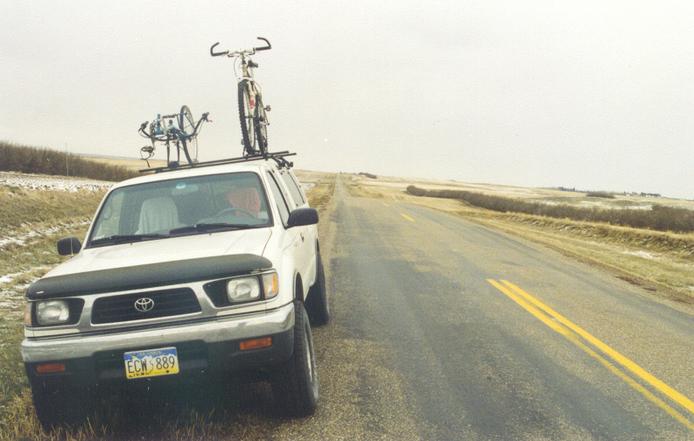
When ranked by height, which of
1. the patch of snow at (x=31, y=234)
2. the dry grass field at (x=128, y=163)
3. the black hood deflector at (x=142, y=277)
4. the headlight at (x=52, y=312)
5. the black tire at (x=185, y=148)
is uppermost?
the dry grass field at (x=128, y=163)

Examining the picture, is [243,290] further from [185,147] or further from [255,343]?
[185,147]

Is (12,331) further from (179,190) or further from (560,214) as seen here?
(560,214)

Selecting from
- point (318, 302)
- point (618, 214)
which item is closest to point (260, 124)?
point (318, 302)

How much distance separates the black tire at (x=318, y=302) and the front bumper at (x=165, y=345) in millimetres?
2544

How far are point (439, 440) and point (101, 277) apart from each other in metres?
2.55

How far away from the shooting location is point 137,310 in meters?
2.98

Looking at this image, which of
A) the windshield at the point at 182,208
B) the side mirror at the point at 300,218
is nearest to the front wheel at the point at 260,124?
the windshield at the point at 182,208

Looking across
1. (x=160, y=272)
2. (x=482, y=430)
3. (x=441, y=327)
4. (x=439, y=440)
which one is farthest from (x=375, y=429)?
(x=441, y=327)

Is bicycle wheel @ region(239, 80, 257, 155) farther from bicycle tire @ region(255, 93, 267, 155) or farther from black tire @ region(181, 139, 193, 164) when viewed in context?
black tire @ region(181, 139, 193, 164)

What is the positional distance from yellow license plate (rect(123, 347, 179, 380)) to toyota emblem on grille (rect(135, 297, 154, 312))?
0.27 m

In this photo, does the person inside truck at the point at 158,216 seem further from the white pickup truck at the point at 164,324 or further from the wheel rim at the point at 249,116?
the wheel rim at the point at 249,116

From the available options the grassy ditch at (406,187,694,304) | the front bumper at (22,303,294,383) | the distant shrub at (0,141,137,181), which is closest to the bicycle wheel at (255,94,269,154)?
the front bumper at (22,303,294,383)

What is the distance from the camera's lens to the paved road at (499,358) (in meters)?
3.49

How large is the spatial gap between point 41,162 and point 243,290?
3387 cm
